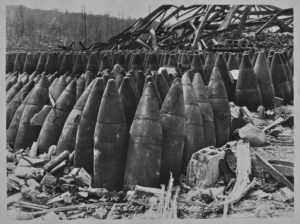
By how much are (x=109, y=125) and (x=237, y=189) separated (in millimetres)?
1692

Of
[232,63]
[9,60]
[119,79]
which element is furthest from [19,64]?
[232,63]

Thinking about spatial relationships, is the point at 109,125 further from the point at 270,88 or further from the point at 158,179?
the point at 270,88

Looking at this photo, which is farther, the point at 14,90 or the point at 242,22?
the point at 242,22

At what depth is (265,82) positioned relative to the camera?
269 inches

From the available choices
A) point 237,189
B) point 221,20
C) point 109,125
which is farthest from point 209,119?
point 221,20

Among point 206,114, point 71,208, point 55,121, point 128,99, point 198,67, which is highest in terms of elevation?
point 198,67

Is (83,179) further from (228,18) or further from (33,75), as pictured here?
(228,18)

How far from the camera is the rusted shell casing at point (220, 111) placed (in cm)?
545

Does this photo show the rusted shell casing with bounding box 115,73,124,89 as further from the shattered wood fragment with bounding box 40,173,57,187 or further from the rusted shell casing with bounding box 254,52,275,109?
the rusted shell casing with bounding box 254,52,275,109

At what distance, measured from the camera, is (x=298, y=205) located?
4961mm

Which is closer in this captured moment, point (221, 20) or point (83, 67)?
point (83, 67)

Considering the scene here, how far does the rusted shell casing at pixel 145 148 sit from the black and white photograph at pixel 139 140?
0.01 metres

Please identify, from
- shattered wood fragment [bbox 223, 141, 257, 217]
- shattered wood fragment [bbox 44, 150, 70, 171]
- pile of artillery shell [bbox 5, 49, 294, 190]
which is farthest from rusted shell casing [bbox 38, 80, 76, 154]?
shattered wood fragment [bbox 223, 141, 257, 217]

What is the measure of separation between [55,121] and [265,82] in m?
3.69
